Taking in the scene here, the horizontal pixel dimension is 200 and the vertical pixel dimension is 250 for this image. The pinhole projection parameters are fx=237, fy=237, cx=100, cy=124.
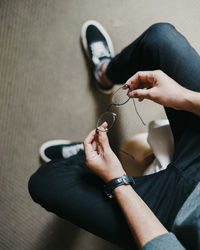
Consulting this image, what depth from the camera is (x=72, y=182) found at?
79cm

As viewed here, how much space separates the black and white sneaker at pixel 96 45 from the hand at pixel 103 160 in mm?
512

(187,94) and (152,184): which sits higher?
(187,94)

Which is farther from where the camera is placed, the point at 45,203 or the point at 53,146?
the point at 53,146

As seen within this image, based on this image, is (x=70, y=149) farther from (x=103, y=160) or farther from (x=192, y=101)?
(x=192, y=101)

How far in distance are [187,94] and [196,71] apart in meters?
0.11

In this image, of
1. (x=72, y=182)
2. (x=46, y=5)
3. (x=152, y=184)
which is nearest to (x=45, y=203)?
(x=72, y=182)

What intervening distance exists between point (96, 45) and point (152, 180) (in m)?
0.75

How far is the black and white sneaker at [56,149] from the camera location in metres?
1.14

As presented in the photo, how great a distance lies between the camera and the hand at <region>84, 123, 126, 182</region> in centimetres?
71

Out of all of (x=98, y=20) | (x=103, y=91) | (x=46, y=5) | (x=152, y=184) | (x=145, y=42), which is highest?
(x=46, y=5)

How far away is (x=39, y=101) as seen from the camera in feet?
3.80

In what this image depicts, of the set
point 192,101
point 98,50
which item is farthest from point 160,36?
point 98,50

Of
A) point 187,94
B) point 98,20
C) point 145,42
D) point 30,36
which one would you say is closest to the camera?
point 187,94

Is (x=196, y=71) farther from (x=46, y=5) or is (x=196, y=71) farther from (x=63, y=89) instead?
(x=46, y=5)
